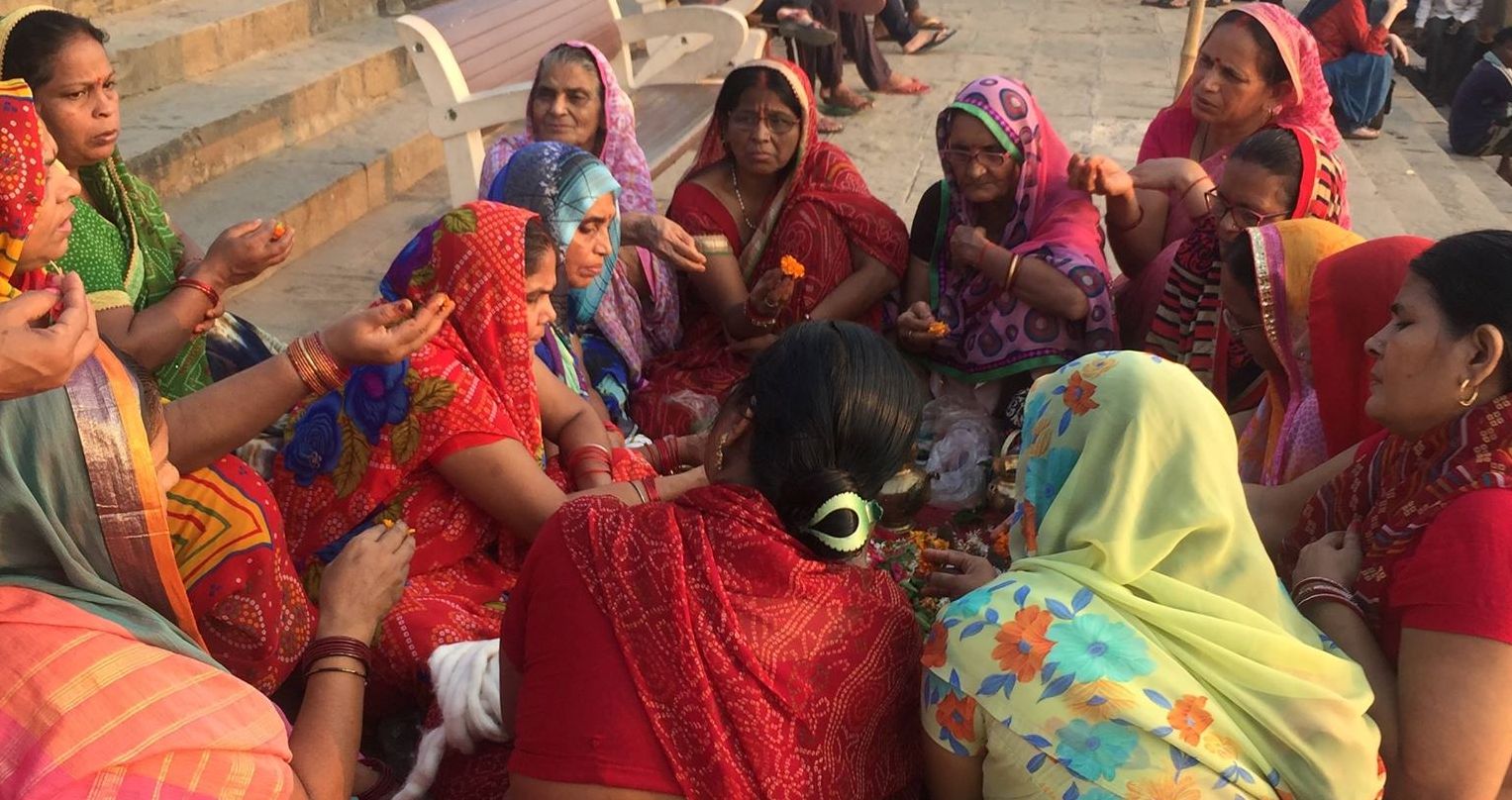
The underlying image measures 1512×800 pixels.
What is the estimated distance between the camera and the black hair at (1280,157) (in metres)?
3.26

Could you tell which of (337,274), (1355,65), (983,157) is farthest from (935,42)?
(983,157)

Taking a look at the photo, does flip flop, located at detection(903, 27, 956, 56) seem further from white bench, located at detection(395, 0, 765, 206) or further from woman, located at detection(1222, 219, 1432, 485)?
woman, located at detection(1222, 219, 1432, 485)

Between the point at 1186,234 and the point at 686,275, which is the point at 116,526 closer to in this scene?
the point at 686,275

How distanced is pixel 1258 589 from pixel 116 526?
1.59 m

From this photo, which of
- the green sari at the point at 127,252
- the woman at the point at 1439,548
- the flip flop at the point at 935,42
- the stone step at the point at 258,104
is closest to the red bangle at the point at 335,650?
the green sari at the point at 127,252

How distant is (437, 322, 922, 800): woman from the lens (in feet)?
5.48

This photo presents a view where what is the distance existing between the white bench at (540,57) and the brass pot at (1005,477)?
2.15 m

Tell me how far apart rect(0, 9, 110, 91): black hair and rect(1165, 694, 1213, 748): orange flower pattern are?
2770mm

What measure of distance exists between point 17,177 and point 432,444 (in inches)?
33.1

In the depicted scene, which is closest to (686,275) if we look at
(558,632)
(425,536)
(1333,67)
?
(425,536)

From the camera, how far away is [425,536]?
2.49 metres

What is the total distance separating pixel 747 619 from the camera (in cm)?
170

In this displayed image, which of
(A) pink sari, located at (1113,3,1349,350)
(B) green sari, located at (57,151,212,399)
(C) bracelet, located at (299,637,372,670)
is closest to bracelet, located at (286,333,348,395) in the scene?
(C) bracelet, located at (299,637,372,670)

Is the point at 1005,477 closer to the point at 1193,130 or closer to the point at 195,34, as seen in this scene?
the point at 1193,130
